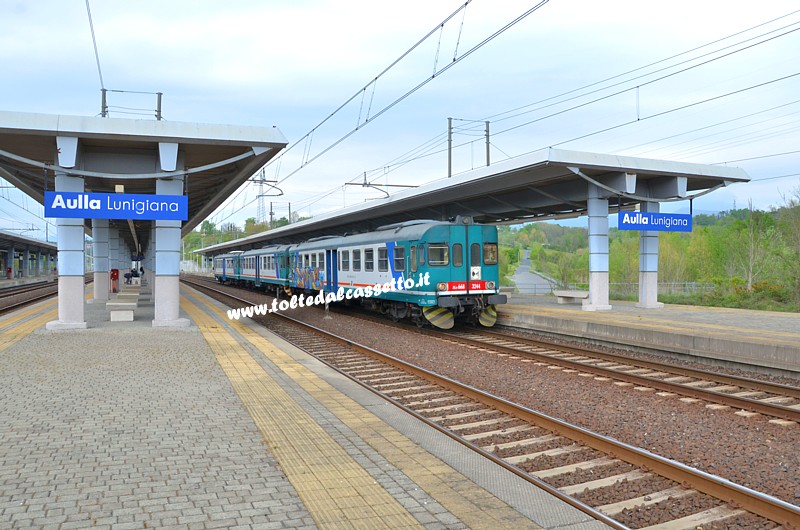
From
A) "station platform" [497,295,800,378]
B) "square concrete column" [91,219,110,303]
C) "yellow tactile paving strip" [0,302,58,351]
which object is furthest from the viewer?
"square concrete column" [91,219,110,303]

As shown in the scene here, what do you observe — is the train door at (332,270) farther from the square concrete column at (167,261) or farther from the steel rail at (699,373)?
the steel rail at (699,373)

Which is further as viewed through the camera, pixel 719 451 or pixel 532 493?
pixel 719 451

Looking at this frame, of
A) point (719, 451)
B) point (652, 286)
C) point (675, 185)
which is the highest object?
point (675, 185)

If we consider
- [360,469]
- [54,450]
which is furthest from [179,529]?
[54,450]

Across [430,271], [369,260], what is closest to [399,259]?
[430,271]

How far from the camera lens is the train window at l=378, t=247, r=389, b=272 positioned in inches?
692

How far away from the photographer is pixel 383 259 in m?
17.8

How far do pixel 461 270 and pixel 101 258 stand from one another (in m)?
16.9

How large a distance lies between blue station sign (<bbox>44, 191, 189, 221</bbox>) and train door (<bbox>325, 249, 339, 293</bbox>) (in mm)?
7840

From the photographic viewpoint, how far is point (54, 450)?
548cm

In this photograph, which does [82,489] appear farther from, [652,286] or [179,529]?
[652,286]

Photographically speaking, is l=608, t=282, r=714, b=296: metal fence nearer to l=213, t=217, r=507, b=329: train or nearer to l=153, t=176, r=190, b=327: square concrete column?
l=213, t=217, r=507, b=329: train

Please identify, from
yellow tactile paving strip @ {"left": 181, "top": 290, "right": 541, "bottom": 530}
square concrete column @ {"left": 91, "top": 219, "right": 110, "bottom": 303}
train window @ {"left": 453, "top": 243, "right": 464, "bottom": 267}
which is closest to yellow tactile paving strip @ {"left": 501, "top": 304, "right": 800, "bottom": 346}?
train window @ {"left": 453, "top": 243, "right": 464, "bottom": 267}

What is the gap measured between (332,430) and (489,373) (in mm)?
4703
